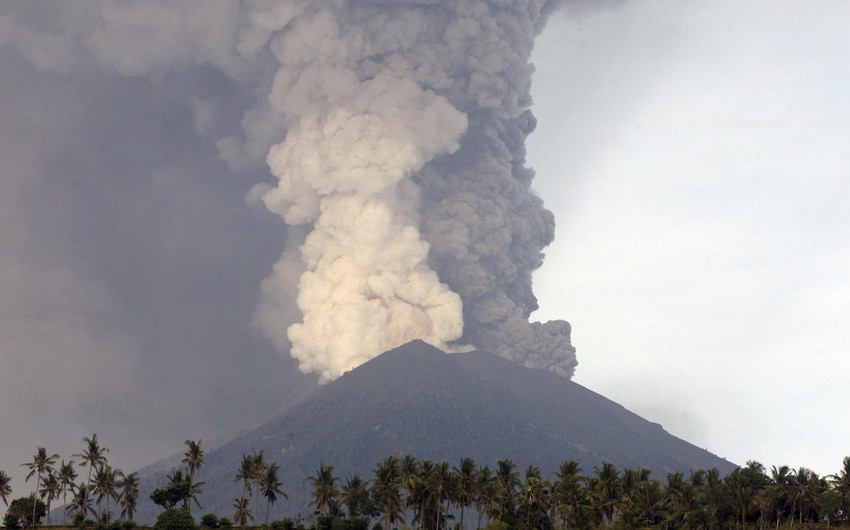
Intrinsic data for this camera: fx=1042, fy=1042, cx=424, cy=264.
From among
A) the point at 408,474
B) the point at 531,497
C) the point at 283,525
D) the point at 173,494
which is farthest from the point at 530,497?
the point at 173,494

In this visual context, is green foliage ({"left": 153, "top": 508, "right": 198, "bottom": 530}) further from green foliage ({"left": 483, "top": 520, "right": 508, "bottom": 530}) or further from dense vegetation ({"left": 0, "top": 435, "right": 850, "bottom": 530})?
green foliage ({"left": 483, "top": 520, "right": 508, "bottom": 530})

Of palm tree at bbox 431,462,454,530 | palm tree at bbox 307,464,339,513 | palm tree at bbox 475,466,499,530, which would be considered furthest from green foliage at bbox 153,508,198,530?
palm tree at bbox 475,466,499,530

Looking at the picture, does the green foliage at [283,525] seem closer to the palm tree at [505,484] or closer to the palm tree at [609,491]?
the palm tree at [505,484]

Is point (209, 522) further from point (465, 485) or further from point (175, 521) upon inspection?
point (465, 485)

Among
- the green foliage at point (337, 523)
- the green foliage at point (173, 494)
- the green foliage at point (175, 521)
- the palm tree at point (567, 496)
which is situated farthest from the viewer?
the green foliage at point (173, 494)

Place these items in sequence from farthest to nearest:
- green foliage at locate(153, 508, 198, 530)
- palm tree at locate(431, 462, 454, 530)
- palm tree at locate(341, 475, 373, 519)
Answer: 1. palm tree at locate(341, 475, 373, 519)
2. palm tree at locate(431, 462, 454, 530)
3. green foliage at locate(153, 508, 198, 530)

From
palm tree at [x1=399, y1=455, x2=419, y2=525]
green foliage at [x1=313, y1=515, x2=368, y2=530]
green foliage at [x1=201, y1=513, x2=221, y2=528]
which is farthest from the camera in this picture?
green foliage at [x1=201, y1=513, x2=221, y2=528]

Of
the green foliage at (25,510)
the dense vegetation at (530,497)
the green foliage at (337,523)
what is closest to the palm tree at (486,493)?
the dense vegetation at (530,497)

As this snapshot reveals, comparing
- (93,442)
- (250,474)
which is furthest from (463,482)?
(93,442)

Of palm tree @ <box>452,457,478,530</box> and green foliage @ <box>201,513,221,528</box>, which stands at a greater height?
palm tree @ <box>452,457,478,530</box>

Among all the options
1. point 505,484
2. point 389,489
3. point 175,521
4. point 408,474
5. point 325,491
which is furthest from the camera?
point 325,491
